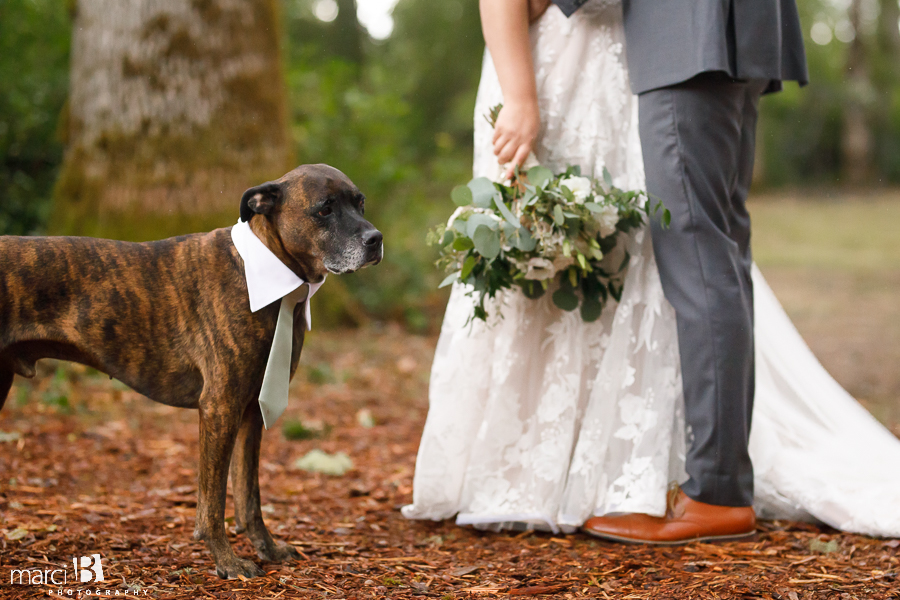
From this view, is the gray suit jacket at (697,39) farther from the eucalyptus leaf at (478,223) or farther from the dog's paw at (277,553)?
the dog's paw at (277,553)

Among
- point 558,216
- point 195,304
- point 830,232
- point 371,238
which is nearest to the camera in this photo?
point 371,238

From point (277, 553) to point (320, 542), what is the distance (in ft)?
0.86

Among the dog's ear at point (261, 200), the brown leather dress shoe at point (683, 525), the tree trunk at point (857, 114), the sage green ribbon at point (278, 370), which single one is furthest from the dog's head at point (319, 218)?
the tree trunk at point (857, 114)

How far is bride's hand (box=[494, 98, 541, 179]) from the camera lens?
292cm

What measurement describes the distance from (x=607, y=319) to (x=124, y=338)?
1821 mm

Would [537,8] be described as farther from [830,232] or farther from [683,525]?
[830,232]

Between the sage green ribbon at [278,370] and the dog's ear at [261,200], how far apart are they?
28 cm

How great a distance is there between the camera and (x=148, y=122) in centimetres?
568

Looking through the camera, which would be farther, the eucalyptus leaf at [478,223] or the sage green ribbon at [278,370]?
the eucalyptus leaf at [478,223]

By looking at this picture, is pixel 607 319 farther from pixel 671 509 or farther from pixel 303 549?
pixel 303 549

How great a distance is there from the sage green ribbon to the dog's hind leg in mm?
231

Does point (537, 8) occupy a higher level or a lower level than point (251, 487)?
higher

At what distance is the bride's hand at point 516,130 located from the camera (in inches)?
115

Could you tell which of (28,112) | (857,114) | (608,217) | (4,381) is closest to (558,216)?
(608,217)
